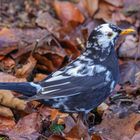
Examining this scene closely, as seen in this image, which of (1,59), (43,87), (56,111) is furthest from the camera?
(1,59)

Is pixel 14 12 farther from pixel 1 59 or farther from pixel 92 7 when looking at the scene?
pixel 1 59

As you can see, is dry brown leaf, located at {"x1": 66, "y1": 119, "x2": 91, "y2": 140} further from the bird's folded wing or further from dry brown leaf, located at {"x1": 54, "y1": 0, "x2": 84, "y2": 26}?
dry brown leaf, located at {"x1": 54, "y1": 0, "x2": 84, "y2": 26}

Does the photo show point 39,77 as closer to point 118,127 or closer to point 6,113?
point 6,113

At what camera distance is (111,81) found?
5.32m

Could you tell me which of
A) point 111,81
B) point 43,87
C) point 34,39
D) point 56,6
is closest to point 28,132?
point 43,87

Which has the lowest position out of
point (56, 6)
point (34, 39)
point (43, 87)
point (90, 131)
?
point (90, 131)

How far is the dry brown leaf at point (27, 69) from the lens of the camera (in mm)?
6113

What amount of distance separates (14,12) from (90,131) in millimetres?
2854

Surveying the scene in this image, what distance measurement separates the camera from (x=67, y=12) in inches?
300

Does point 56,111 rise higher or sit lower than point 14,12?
lower

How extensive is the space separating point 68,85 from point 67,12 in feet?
8.58

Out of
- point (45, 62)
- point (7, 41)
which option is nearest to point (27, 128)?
point (45, 62)

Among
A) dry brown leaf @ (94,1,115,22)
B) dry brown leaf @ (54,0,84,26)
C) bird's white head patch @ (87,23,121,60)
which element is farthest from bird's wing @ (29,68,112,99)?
dry brown leaf @ (94,1,115,22)

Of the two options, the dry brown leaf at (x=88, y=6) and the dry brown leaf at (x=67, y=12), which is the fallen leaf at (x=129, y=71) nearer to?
the dry brown leaf at (x=67, y=12)
